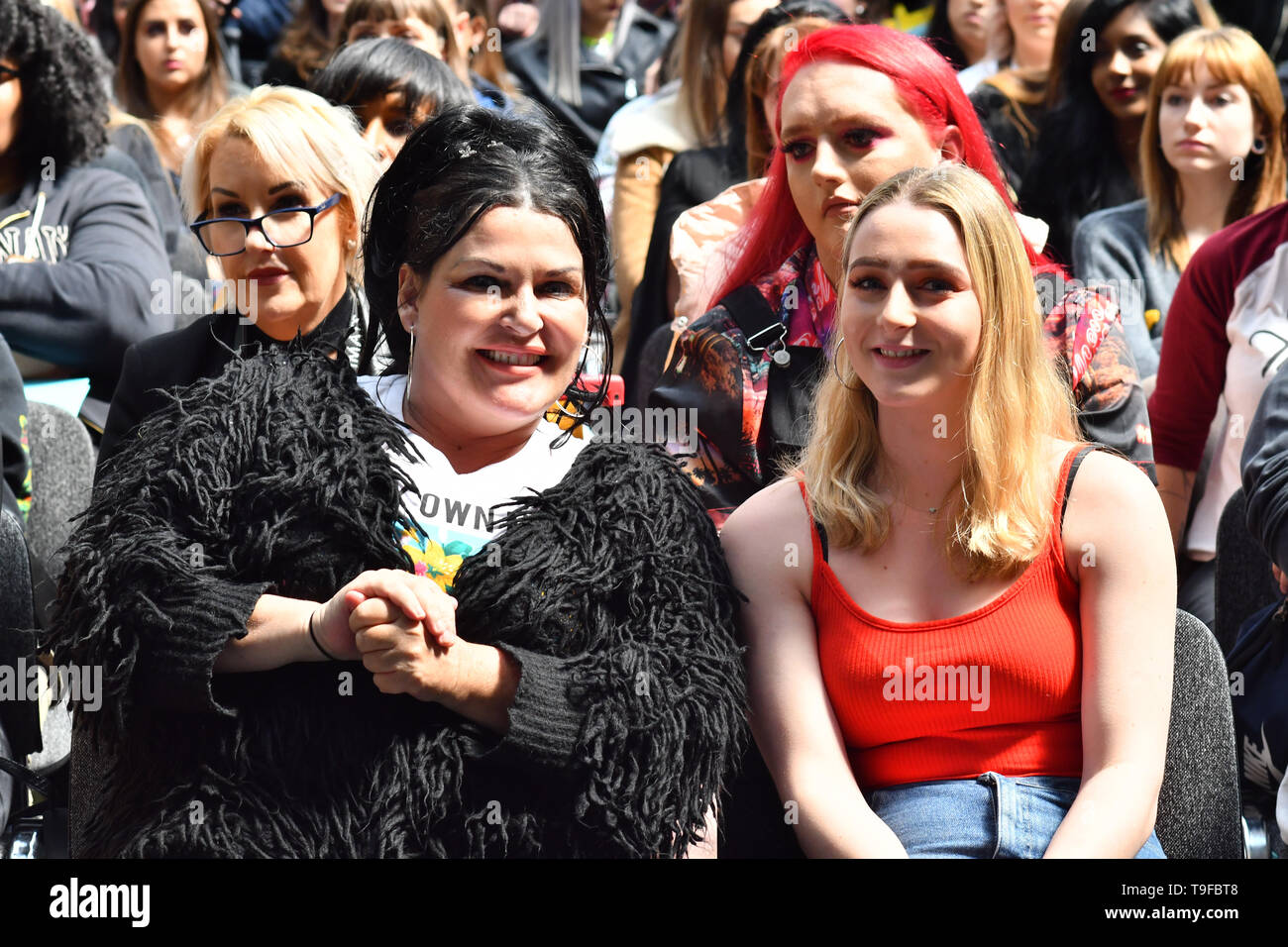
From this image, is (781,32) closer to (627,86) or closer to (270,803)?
(627,86)

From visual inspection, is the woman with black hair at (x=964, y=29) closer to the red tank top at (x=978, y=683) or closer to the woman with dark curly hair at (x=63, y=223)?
the woman with dark curly hair at (x=63, y=223)

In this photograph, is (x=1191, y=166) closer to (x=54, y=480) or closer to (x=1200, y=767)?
(x=1200, y=767)

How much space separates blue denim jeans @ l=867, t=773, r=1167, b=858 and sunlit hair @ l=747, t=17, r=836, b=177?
7.49ft

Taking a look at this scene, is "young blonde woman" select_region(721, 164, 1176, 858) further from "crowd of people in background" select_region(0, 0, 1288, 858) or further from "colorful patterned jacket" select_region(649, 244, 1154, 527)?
"colorful patterned jacket" select_region(649, 244, 1154, 527)

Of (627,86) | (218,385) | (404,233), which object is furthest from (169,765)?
(627,86)

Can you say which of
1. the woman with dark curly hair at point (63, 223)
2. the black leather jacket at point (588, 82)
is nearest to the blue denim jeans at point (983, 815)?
the woman with dark curly hair at point (63, 223)

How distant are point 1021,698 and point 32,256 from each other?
2916 mm

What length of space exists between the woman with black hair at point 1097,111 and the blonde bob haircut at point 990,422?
2.54 metres

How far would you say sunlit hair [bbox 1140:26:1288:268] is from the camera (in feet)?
13.8

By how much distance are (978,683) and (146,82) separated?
13.7ft

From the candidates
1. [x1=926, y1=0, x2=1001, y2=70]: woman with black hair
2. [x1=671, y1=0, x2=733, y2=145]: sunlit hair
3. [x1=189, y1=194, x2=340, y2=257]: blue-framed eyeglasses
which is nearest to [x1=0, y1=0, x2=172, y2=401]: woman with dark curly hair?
[x1=189, y1=194, x2=340, y2=257]: blue-framed eyeglasses

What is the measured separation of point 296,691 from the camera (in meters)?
1.97

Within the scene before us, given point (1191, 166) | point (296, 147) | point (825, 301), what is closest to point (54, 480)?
point (296, 147)
